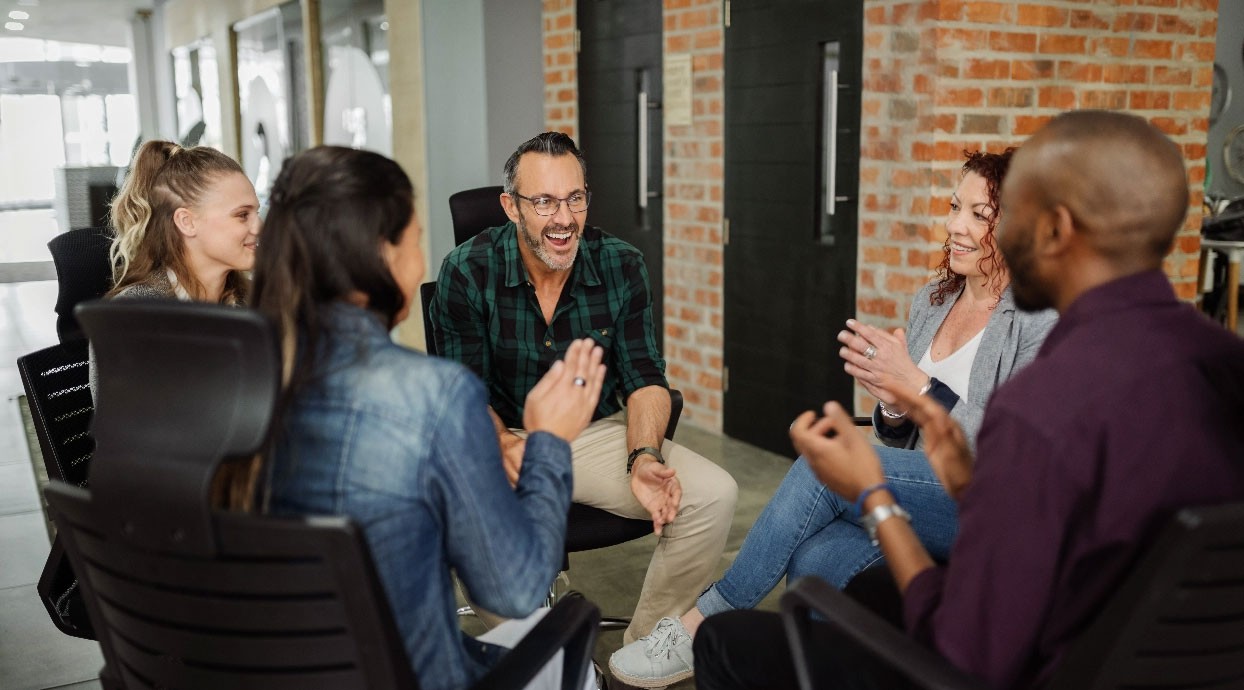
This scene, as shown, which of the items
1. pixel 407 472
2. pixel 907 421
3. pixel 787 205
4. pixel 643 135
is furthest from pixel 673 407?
pixel 643 135

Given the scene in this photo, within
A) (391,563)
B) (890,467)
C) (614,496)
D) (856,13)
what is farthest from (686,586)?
(856,13)

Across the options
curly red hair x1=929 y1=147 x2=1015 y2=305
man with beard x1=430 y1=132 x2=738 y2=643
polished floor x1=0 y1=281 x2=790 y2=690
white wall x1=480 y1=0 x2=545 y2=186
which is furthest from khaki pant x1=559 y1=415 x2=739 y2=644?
white wall x1=480 y1=0 x2=545 y2=186

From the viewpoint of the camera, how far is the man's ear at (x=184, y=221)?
227 cm

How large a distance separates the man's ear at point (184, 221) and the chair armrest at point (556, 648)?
133 cm

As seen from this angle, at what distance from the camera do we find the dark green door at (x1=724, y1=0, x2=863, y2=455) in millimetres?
3854

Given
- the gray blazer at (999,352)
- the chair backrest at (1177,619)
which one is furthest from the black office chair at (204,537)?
the gray blazer at (999,352)

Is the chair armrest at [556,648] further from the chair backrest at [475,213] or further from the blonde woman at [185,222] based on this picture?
the chair backrest at [475,213]

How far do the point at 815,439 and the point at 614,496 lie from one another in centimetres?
98

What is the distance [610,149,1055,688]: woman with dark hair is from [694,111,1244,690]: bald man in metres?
0.72

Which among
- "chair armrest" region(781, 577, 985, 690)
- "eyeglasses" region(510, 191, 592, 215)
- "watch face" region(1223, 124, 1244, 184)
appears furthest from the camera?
"watch face" region(1223, 124, 1244, 184)

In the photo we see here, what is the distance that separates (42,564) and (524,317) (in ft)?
6.42

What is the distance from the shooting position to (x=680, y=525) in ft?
7.73

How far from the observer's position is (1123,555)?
43.2 inches

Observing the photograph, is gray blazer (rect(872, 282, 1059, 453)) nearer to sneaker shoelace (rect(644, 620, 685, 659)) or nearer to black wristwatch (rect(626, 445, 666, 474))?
black wristwatch (rect(626, 445, 666, 474))
